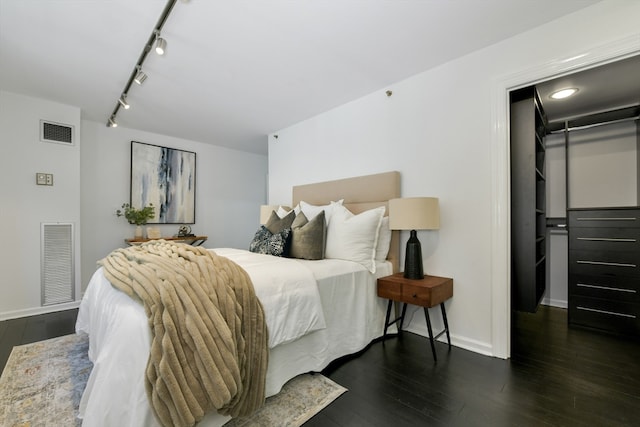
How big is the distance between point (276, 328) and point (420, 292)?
1.17m

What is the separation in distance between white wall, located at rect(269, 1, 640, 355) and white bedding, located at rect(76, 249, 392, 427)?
2.30ft

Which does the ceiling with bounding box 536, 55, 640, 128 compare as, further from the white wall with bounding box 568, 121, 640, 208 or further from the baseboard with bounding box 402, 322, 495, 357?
the baseboard with bounding box 402, 322, 495, 357

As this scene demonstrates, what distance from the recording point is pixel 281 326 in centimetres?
165

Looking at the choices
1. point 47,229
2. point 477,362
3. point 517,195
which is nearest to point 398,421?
point 477,362

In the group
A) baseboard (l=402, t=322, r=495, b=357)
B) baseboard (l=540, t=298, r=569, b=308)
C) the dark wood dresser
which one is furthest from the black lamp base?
baseboard (l=540, t=298, r=569, b=308)

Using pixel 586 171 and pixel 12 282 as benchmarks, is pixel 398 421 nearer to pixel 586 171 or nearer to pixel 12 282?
pixel 586 171

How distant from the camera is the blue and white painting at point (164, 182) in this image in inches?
171

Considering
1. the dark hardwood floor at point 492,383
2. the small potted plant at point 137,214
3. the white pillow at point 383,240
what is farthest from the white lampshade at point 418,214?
the small potted plant at point 137,214

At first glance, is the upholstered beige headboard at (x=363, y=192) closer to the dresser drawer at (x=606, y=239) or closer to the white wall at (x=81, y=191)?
the dresser drawer at (x=606, y=239)

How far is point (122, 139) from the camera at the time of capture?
4.22m

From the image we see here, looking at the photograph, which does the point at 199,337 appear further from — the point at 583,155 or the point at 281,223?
the point at 583,155

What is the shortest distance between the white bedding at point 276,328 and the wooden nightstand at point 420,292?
12 cm

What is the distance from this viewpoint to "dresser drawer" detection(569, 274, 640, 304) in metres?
2.43

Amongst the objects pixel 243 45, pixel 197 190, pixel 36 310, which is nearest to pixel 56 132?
pixel 197 190
